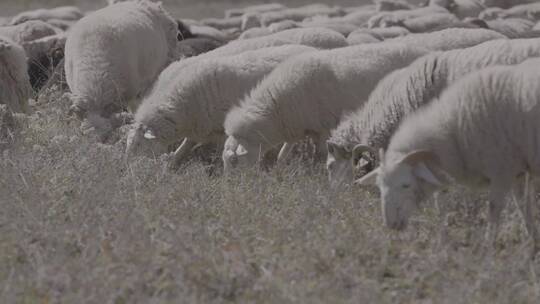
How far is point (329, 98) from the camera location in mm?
8164

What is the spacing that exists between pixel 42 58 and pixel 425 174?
23.9 feet

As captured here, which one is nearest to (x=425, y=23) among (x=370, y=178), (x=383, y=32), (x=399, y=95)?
(x=383, y=32)

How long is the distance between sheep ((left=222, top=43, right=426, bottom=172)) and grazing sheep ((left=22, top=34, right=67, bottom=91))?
166 inches

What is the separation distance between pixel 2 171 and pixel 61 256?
6.52 feet

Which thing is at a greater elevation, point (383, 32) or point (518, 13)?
point (383, 32)

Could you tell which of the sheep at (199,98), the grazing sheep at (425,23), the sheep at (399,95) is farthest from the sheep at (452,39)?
the grazing sheep at (425,23)

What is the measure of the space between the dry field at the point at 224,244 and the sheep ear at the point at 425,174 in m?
0.32

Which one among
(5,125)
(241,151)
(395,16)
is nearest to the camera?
(5,125)

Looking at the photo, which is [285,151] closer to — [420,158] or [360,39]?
[360,39]

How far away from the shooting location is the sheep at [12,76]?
8914 mm

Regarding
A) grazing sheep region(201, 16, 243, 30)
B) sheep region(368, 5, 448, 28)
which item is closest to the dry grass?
sheep region(368, 5, 448, 28)

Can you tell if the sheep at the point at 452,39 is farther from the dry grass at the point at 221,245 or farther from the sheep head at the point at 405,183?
the sheep head at the point at 405,183

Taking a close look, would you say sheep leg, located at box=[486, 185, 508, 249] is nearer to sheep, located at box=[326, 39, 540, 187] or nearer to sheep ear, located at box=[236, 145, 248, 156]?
sheep, located at box=[326, 39, 540, 187]

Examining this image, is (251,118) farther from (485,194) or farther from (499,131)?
(499,131)
